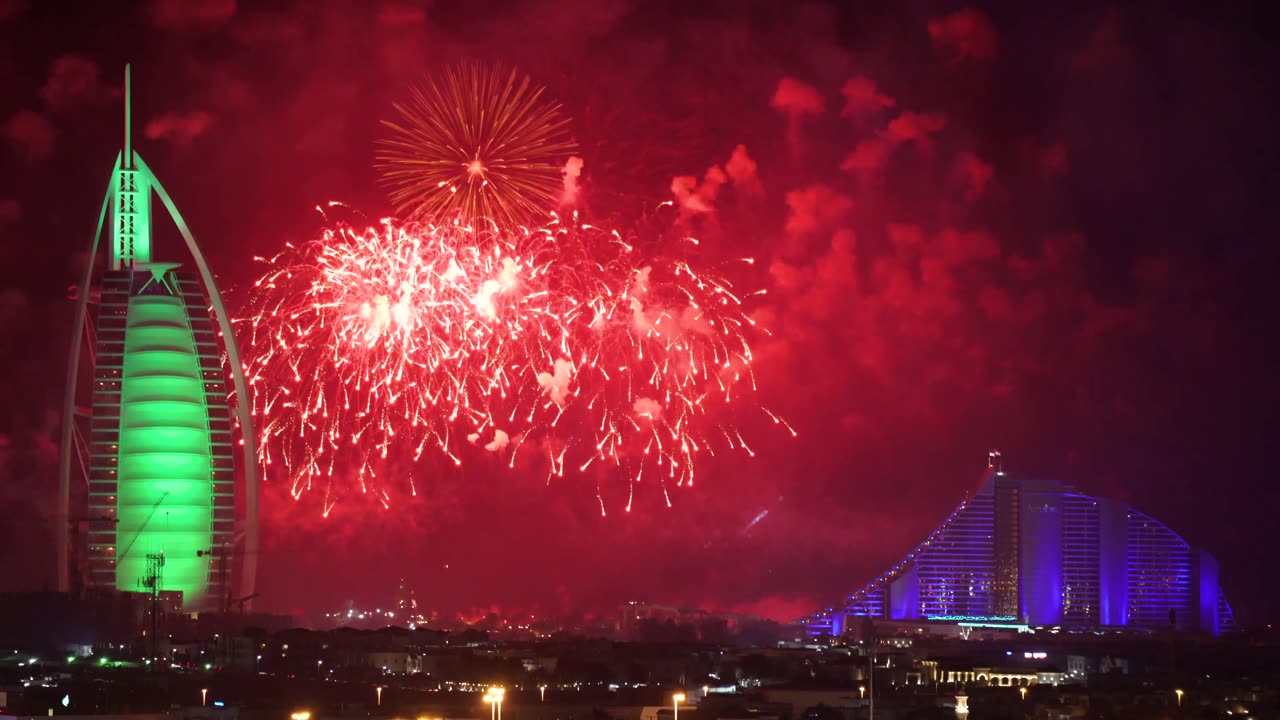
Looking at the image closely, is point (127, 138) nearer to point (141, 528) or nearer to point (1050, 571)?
point (141, 528)

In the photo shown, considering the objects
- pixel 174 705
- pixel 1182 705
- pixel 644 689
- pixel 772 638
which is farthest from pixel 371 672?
pixel 772 638

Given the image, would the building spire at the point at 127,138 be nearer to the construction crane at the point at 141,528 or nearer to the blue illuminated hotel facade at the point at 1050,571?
the construction crane at the point at 141,528

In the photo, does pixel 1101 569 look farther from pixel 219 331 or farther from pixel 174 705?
pixel 174 705

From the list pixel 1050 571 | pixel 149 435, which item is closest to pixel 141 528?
pixel 149 435

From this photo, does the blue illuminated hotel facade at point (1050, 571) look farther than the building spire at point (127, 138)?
Yes

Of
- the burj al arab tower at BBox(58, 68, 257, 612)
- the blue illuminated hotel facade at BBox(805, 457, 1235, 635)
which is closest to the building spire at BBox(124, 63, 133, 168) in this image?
the burj al arab tower at BBox(58, 68, 257, 612)

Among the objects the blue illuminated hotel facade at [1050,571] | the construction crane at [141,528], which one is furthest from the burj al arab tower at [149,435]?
the blue illuminated hotel facade at [1050,571]
